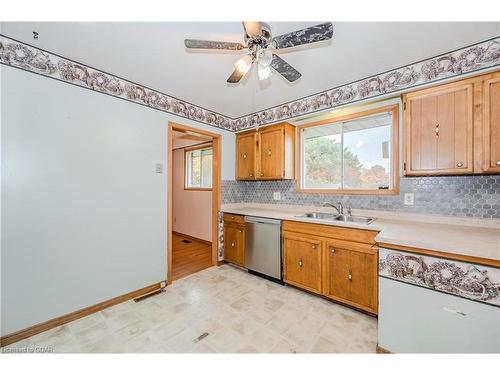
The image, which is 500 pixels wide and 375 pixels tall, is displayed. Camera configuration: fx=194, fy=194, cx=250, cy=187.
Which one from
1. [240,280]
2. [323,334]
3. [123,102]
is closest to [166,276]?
[240,280]

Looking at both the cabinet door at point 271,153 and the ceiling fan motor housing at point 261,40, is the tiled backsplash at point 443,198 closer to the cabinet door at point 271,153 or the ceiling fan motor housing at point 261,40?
the cabinet door at point 271,153

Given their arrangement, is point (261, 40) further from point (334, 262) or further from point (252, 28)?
point (334, 262)

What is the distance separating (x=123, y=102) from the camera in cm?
217

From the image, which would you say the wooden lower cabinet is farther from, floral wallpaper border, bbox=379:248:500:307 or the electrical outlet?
the electrical outlet

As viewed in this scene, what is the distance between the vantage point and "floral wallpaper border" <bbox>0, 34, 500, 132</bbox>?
1596mm

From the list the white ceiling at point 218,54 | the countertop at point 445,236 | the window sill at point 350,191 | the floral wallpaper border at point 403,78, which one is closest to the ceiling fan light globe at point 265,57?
the white ceiling at point 218,54

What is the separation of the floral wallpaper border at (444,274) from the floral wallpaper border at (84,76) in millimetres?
2821

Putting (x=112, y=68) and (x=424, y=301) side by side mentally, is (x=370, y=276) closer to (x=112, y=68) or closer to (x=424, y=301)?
(x=424, y=301)

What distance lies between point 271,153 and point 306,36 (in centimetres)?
188

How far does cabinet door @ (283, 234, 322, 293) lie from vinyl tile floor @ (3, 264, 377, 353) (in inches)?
5.7

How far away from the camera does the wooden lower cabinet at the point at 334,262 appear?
188cm

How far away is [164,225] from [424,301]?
8.60 ft

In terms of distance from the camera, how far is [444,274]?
4.03 ft

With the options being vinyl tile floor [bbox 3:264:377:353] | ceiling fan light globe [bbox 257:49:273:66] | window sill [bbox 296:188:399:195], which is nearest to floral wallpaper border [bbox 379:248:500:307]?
vinyl tile floor [bbox 3:264:377:353]
